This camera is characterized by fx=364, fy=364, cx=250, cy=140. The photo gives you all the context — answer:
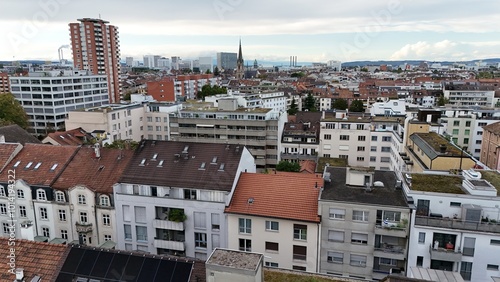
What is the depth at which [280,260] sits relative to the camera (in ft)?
98.4

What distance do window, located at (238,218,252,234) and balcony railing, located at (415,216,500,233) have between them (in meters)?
12.8

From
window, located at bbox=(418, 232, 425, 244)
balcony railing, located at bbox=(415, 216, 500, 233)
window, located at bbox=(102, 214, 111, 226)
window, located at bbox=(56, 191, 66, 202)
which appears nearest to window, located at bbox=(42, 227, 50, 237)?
window, located at bbox=(56, 191, 66, 202)

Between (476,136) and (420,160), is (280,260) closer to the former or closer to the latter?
(420,160)

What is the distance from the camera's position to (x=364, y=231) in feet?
91.1

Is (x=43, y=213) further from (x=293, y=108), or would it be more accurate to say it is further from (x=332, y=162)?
(x=293, y=108)

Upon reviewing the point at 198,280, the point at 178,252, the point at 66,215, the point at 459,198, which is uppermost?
the point at 459,198

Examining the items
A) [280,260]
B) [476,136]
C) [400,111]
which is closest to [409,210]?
[280,260]

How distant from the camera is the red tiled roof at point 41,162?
35844mm

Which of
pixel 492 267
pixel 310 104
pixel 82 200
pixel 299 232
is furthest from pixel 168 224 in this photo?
pixel 310 104

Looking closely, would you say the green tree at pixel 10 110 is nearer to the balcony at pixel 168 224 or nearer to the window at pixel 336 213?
the balcony at pixel 168 224

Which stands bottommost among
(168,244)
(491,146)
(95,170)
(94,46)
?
(168,244)

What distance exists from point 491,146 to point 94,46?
128279 mm

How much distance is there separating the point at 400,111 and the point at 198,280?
231ft

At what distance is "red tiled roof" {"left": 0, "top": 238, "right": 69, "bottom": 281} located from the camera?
20.2 m
